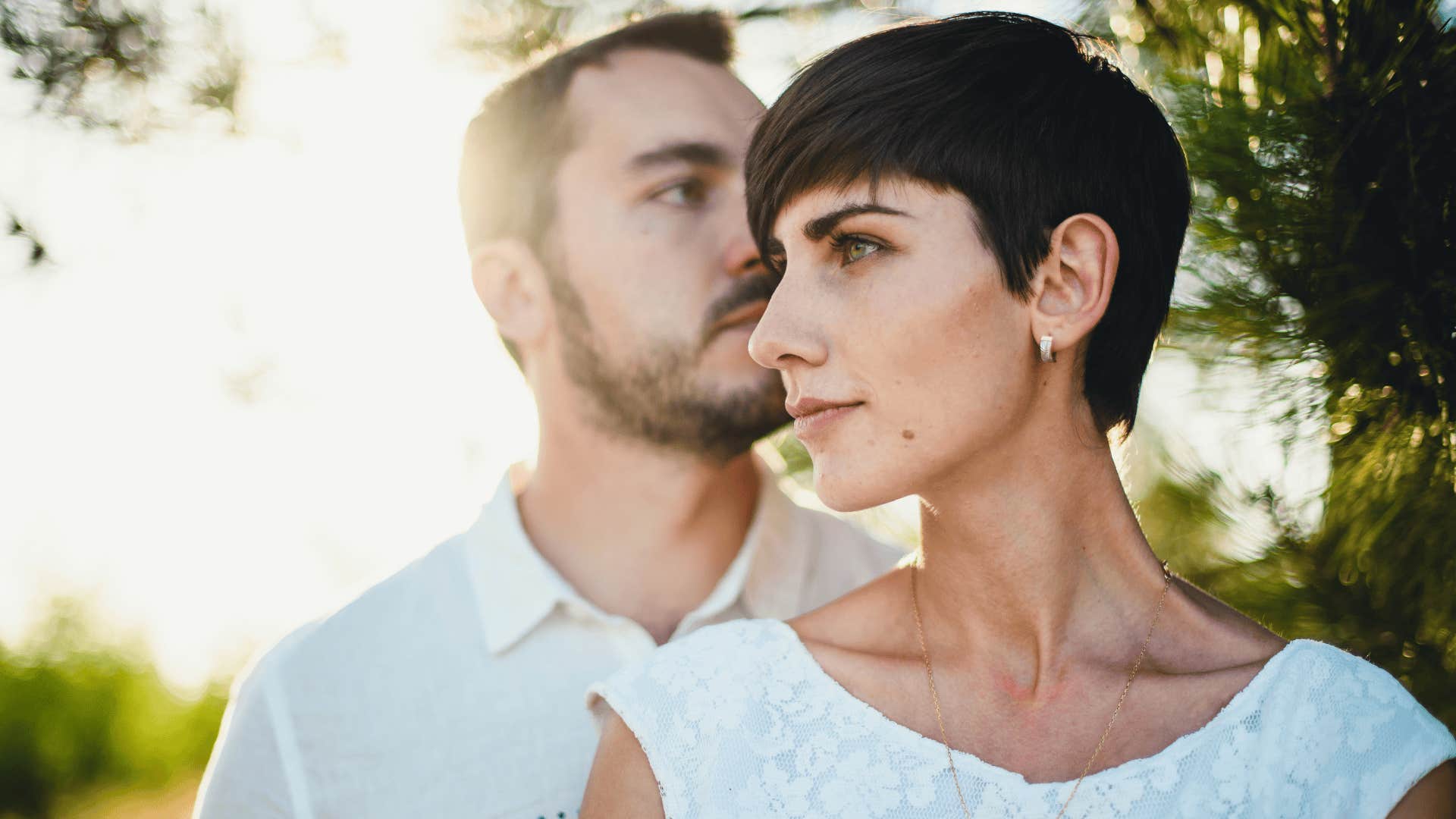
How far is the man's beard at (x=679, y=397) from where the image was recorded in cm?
221

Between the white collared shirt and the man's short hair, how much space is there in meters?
0.60

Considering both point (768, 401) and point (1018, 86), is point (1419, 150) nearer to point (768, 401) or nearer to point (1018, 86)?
point (1018, 86)

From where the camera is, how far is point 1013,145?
5.00ft

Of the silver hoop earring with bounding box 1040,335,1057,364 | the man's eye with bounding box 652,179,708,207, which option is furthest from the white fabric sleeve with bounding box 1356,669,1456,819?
the man's eye with bounding box 652,179,708,207

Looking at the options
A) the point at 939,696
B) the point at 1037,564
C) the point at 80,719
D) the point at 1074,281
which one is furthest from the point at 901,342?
the point at 80,719

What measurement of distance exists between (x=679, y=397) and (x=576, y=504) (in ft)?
1.04

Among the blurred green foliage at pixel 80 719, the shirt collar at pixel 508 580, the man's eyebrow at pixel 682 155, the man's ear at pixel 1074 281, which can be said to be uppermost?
the man's eyebrow at pixel 682 155

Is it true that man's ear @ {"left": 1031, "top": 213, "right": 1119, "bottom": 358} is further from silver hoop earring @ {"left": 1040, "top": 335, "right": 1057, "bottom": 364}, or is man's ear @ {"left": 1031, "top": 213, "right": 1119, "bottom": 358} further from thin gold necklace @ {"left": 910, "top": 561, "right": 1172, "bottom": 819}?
thin gold necklace @ {"left": 910, "top": 561, "right": 1172, "bottom": 819}

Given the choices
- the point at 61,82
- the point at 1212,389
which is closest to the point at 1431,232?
the point at 1212,389

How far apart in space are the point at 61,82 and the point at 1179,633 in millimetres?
2032

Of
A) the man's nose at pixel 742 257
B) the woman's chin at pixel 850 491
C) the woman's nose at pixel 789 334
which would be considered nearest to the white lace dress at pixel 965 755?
the woman's chin at pixel 850 491

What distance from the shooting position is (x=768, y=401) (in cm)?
221

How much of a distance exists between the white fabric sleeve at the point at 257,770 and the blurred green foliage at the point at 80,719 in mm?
2387

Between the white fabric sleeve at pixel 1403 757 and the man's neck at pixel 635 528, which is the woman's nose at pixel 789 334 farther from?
the white fabric sleeve at pixel 1403 757
